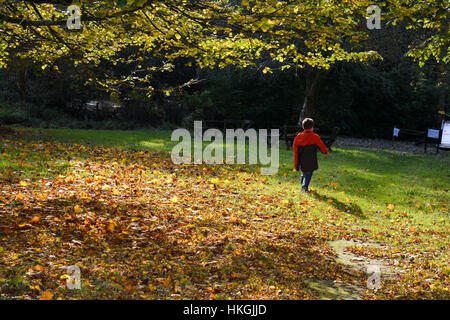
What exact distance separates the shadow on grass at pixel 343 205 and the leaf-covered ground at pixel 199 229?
0.10ft

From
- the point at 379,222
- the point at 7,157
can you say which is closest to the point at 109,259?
the point at 379,222

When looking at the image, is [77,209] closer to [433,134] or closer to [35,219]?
[35,219]

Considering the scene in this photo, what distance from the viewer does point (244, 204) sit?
923cm

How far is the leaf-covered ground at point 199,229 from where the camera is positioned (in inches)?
195

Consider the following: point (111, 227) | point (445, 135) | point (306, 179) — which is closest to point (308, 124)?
point (306, 179)

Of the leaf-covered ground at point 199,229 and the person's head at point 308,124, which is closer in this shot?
the leaf-covered ground at point 199,229

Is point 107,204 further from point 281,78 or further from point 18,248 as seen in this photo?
point 281,78

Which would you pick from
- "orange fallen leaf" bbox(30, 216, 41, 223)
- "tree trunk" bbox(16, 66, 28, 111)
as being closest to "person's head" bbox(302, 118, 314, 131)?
"orange fallen leaf" bbox(30, 216, 41, 223)

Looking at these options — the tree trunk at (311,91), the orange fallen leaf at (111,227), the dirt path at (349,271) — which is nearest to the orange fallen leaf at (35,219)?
the orange fallen leaf at (111,227)

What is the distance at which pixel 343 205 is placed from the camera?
9.92m

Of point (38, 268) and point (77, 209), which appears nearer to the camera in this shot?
point (38, 268)

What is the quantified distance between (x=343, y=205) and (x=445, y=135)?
46.6 ft

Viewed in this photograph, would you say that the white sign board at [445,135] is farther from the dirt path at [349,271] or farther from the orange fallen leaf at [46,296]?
the orange fallen leaf at [46,296]
